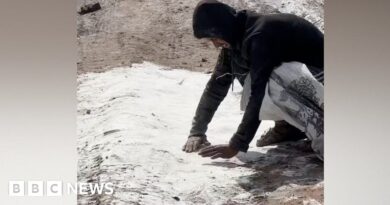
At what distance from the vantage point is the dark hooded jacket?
153 inches

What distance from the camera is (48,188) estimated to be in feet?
12.4

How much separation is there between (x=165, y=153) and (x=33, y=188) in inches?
33.3

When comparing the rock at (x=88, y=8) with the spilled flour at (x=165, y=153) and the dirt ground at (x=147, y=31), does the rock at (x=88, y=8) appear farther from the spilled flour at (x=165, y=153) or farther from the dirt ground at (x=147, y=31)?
the spilled flour at (x=165, y=153)

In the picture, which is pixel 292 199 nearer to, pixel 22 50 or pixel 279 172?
pixel 279 172

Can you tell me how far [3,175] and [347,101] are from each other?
2227 millimetres

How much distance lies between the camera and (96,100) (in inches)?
150

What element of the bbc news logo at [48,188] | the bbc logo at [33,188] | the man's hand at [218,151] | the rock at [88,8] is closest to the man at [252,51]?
the man's hand at [218,151]

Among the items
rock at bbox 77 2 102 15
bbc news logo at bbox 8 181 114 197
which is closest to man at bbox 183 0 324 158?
rock at bbox 77 2 102 15

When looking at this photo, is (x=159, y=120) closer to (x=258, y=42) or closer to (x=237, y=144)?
(x=237, y=144)

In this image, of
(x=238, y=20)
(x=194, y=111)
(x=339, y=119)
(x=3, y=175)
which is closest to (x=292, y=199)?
(x=339, y=119)

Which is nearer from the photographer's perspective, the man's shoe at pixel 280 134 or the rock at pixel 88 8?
the rock at pixel 88 8

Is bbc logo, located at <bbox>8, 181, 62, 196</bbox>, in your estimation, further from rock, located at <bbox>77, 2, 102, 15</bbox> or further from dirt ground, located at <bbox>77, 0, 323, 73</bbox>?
rock, located at <bbox>77, 2, 102, 15</bbox>

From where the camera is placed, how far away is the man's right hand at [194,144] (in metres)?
3.86

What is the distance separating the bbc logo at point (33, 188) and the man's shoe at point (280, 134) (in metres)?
1.31
